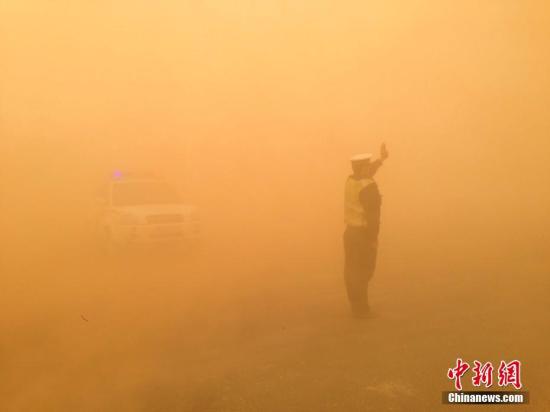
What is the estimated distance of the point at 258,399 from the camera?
392cm

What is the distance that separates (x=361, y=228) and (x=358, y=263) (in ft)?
1.38

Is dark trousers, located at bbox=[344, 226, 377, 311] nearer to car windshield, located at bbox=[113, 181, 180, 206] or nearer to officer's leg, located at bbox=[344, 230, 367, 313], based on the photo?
officer's leg, located at bbox=[344, 230, 367, 313]

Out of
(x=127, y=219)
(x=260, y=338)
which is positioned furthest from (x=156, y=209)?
(x=260, y=338)

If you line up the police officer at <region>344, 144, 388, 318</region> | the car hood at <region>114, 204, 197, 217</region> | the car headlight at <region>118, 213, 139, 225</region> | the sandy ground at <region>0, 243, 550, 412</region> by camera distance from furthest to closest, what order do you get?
the car hood at <region>114, 204, 197, 217</region> → the car headlight at <region>118, 213, 139, 225</region> → the police officer at <region>344, 144, 388, 318</region> → the sandy ground at <region>0, 243, 550, 412</region>

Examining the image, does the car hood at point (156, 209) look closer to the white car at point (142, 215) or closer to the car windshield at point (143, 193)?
the white car at point (142, 215)

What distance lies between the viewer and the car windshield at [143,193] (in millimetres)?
10688

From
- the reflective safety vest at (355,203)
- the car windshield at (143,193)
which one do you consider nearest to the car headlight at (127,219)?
the car windshield at (143,193)

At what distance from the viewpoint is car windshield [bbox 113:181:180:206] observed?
10.7m

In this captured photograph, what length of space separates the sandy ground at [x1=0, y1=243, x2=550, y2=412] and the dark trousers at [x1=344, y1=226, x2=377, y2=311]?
0.97ft

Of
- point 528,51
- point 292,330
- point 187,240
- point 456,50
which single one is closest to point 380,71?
point 456,50

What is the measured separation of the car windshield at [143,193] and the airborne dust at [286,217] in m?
1.30

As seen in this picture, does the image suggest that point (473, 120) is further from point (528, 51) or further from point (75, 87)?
point (75, 87)

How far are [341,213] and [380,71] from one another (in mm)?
9007

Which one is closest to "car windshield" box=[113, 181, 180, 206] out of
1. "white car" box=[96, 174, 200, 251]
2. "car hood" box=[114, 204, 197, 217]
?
"white car" box=[96, 174, 200, 251]
